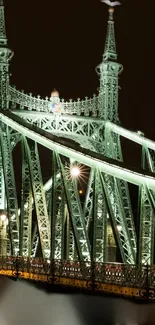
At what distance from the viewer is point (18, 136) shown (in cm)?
3719

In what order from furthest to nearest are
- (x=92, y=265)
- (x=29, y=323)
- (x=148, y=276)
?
(x=29, y=323)
(x=92, y=265)
(x=148, y=276)

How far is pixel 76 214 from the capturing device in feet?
104

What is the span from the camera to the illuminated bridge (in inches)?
1121

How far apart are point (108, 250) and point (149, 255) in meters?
8.50

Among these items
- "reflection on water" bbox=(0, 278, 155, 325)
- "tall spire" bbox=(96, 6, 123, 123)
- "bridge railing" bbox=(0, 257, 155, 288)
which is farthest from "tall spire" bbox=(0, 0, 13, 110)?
"reflection on water" bbox=(0, 278, 155, 325)

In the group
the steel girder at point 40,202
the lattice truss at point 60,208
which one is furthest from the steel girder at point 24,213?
the steel girder at point 40,202

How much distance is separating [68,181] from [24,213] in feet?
14.6

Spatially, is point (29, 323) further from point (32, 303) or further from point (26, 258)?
point (26, 258)

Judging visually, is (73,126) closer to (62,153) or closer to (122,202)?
(122,202)

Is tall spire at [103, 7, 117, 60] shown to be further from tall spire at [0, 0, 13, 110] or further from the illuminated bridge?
tall spire at [0, 0, 13, 110]

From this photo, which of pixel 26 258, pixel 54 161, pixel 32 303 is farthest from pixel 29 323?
pixel 54 161

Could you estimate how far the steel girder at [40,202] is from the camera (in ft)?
111

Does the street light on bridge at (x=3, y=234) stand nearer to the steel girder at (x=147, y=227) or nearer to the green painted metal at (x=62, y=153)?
the green painted metal at (x=62, y=153)

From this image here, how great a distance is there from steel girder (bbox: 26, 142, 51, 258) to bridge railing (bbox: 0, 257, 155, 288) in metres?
2.85
